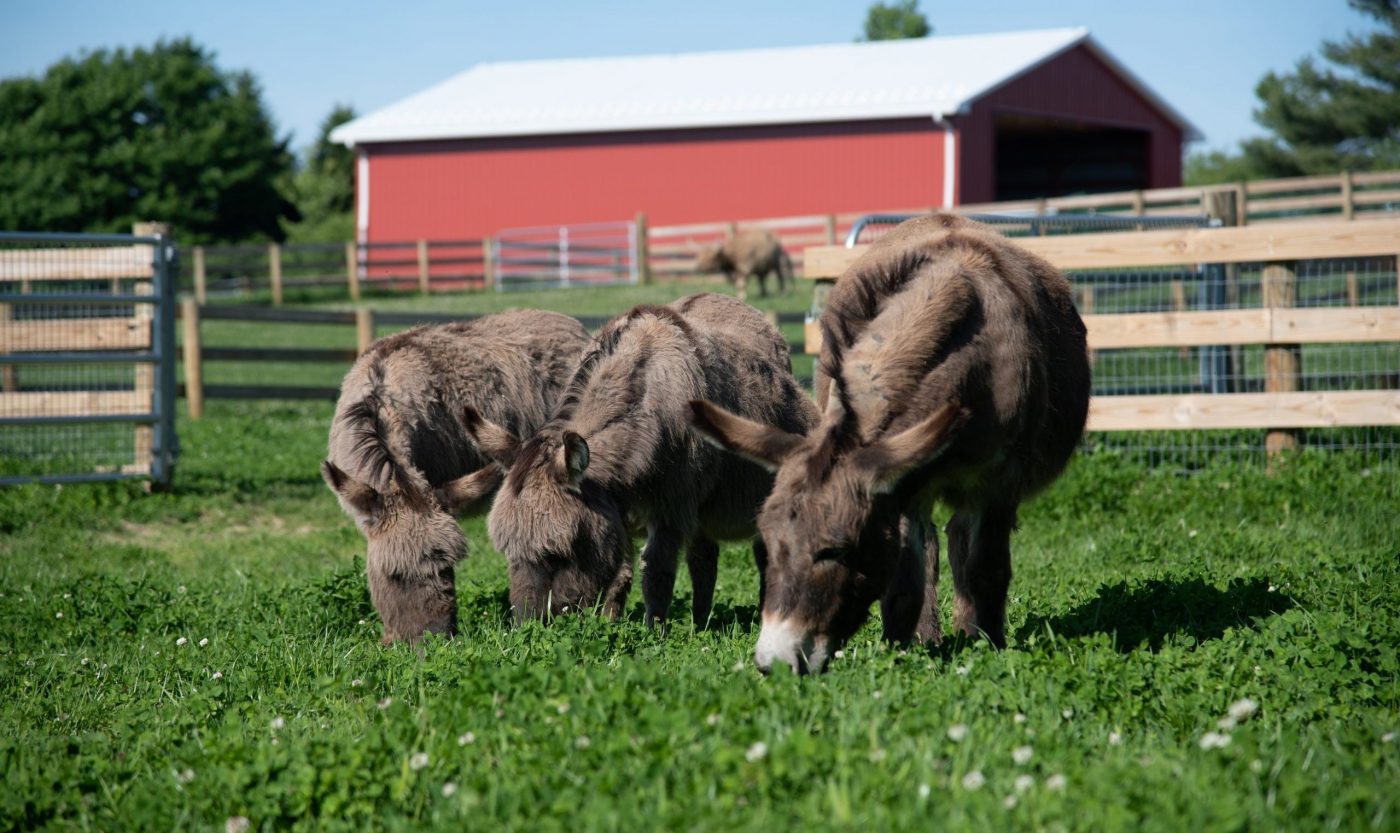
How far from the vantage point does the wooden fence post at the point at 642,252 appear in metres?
32.4

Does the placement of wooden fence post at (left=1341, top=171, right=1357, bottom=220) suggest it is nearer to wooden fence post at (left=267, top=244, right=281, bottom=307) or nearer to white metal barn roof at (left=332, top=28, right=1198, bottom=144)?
white metal barn roof at (left=332, top=28, right=1198, bottom=144)

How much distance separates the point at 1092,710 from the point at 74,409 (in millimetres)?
10071

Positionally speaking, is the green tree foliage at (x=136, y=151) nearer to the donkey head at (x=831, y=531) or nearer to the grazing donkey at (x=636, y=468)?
the grazing donkey at (x=636, y=468)

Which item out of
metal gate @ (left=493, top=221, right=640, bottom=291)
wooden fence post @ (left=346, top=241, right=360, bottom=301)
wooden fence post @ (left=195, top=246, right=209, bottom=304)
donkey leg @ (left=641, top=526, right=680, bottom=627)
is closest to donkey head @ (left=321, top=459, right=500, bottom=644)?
donkey leg @ (left=641, top=526, right=680, bottom=627)

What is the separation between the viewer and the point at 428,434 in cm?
753

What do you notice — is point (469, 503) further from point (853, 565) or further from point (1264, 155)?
point (1264, 155)

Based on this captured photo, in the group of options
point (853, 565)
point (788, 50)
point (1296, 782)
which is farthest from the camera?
point (788, 50)

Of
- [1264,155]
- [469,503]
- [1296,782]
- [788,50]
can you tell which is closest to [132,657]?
[469,503]

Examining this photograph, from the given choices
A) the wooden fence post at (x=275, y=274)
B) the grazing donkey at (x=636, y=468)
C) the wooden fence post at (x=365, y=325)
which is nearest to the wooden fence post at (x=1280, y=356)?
the grazing donkey at (x=636, y=468)

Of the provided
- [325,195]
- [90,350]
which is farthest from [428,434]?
[325,195]

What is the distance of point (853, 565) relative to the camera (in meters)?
4.67

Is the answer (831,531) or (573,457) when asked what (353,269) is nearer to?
(573,457)

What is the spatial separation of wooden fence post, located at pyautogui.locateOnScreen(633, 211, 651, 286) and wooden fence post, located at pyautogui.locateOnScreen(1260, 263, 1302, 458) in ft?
75.8

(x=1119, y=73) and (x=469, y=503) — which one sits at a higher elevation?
(x=1119, y=73)
